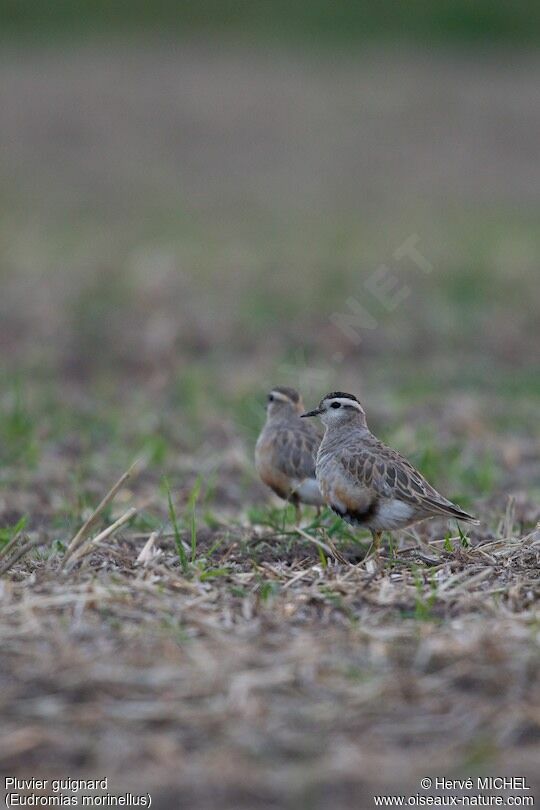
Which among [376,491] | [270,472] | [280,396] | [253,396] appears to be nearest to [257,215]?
[253,396]

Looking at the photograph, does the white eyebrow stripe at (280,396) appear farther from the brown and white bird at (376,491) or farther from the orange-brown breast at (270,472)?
the brown and white bird at (376,491)

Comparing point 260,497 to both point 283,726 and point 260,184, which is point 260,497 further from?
point 260,184

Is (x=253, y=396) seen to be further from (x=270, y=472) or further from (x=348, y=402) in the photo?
(x=348, y=402)

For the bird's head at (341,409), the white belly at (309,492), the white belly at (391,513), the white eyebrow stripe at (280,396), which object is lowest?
the white belly at (309,492)

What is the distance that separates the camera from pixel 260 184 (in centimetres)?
2839

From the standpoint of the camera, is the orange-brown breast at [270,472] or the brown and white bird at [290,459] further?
the orange-brown breast at [270,472]

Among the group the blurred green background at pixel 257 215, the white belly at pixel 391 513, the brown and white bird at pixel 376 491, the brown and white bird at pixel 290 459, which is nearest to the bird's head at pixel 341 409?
the brown and white bird at pixel 376 491

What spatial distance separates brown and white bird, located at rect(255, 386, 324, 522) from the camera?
8.37 meters

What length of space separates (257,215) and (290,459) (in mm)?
17025

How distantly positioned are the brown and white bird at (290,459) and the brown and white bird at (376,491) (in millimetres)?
777

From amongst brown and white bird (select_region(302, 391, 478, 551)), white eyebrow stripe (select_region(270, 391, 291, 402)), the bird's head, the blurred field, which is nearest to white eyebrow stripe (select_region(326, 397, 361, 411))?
the bird's head

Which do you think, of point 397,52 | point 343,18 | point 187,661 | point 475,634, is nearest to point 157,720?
point 187,661

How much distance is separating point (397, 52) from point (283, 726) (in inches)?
1297

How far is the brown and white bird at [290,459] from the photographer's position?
837 centimetres
